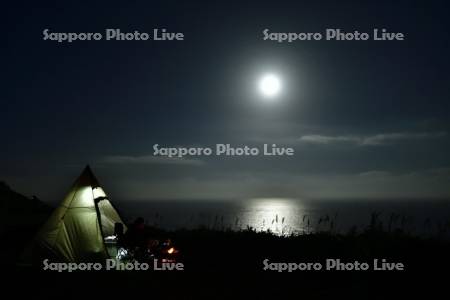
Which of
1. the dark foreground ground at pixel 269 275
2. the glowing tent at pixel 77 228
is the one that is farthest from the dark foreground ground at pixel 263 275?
the glowing tent at pixel 77 228

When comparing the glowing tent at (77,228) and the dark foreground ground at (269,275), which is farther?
the glowing tent at (77,228)

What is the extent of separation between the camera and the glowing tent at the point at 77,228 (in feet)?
40.7

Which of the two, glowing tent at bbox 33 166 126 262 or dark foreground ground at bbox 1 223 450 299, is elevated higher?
glowing tent at bbox 33 166 126 262

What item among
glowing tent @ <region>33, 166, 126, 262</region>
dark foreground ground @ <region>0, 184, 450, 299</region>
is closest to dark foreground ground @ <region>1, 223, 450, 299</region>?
dark foreground ground @ <region>0, 184, 450, 299</region>

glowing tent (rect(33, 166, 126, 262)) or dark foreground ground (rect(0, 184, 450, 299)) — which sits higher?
glowing tent (rect(33, 166, 126, 262))

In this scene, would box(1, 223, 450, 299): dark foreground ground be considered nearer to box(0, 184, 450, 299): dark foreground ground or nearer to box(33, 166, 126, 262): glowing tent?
box(0, 184, 450, 299): dark foreground ground

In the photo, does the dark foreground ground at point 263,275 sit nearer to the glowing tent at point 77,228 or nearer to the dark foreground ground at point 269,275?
the dark foreground ground at point 269,275

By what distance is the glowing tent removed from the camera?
12.4 m

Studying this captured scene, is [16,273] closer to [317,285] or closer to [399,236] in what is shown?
[317,285]

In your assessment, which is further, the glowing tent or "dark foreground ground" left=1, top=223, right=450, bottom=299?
the glowing tent

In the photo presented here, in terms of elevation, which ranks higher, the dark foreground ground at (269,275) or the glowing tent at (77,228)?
the glowing tent at (77,228)

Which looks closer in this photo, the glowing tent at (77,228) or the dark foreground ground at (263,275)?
the dark foreground ground at (263,275)

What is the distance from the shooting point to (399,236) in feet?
46.9

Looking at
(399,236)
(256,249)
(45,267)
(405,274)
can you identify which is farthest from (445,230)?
(45,267)
